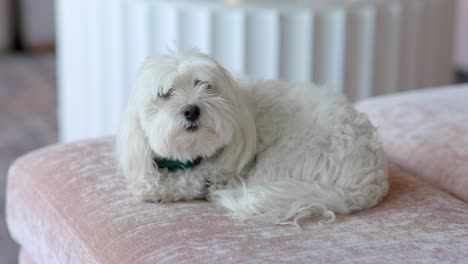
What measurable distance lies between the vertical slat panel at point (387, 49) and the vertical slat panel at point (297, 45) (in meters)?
0.21

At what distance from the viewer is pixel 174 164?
1186mm

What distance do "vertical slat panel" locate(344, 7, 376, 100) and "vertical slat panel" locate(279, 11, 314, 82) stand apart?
0.37 ft

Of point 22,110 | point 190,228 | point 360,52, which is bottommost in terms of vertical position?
point 22,110

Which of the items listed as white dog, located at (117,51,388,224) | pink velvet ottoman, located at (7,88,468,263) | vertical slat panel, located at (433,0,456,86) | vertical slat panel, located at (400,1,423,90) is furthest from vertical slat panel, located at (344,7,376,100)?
white dog, located at (117,51,388,224)

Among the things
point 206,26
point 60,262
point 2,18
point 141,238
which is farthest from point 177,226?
point 2,18

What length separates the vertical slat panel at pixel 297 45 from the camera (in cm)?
199

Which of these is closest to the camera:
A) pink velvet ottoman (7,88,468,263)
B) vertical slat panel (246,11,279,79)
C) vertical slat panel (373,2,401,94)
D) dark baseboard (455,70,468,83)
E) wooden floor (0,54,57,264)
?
pink velvet ottoman (7,88,468,263)

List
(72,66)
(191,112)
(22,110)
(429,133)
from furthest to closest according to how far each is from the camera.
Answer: (22,110)
(72,66)
(429,133)
(191,112)

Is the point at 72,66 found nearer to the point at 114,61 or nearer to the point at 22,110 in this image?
the point at 114,61

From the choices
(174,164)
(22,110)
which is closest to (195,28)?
(174,164)

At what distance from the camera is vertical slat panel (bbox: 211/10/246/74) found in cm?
198

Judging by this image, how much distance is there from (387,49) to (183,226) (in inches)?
47.8

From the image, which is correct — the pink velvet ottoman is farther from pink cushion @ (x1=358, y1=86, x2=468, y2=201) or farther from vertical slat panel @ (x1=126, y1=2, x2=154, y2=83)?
vertical slat panel @ (x1=126, y1=2, x2=154, y2=83)

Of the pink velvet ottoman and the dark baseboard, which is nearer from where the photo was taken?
the pink velvet ottoman
